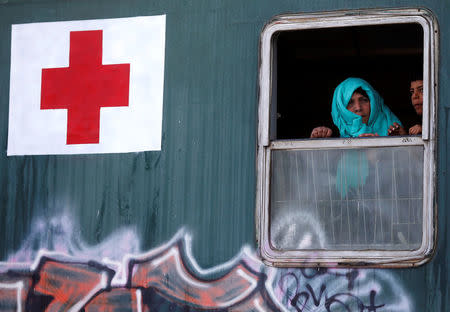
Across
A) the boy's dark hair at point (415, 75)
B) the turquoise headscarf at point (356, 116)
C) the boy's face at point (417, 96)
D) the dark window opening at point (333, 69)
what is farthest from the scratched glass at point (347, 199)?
the boy's dark hair at point (415, 75)

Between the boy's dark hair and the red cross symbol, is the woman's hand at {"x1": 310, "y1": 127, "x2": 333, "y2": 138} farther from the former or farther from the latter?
the boy's dark hair

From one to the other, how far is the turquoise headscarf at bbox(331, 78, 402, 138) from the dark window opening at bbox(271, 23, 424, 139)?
1.70 ft

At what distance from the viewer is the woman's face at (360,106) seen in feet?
14.8

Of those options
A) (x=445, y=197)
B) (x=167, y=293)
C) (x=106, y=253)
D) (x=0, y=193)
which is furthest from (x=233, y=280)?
(x=0, y=193)

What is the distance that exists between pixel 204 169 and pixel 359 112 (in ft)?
2.63

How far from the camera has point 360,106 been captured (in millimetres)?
4508

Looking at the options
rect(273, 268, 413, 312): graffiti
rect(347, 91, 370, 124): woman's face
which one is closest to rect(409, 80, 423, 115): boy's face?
rect(347, 91, 370, 124): woman's face

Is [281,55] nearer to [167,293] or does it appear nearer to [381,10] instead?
[381,10]

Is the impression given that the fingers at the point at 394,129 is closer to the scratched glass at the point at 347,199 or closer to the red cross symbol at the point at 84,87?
the scratched glass at the point at 347,199

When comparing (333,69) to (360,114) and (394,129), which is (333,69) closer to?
(360,114)

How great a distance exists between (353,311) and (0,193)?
5.88 ft

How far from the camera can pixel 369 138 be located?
4.12 metres

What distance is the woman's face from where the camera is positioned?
14.8ft

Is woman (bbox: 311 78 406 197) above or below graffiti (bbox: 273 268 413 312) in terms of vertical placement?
above
